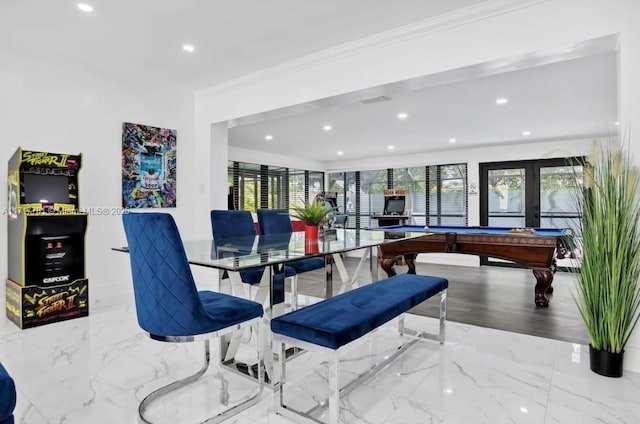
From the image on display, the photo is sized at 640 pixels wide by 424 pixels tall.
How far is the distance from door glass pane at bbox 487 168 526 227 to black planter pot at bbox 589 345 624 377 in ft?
19.1

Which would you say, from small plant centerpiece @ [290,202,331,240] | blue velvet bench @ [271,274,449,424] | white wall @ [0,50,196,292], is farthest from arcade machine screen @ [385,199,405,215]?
blue velvet bench @ [271,274,449,424]

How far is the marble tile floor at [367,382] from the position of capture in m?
1.96

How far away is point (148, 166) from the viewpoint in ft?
15.0

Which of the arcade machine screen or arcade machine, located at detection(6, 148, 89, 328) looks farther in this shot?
the arcade machine screen

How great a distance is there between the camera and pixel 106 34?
3.26m

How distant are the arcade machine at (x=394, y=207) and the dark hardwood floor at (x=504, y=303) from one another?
2360 mm

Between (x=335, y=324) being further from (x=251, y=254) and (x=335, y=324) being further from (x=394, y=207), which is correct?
(x=394, y=207)

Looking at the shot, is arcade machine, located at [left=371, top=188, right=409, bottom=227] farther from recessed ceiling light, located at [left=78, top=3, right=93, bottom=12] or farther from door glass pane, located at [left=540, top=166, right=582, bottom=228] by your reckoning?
recessed ceiling light, located at [left=78, top=3, right=93, bottom=12]

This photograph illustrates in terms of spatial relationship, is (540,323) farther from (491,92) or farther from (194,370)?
(194,370)

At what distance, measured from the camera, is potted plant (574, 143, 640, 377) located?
2307mm

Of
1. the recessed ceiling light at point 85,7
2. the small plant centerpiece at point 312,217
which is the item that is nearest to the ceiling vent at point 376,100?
the small plant centerpiece at point 312,217

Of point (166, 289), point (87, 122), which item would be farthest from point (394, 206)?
point (166, 289)

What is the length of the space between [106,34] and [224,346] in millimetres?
2857

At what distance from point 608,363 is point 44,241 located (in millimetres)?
4582
